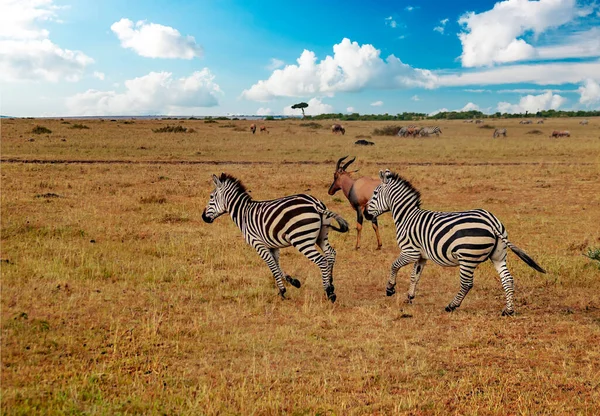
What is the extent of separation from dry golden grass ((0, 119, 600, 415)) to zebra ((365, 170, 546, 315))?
52 centimetres

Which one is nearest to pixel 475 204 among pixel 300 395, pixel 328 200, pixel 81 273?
pixel 328 200

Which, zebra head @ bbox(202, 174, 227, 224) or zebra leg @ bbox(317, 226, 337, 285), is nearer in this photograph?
zebra leg @ bbox(317, 226, 337, 285)

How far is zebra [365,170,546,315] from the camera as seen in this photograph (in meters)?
7.24

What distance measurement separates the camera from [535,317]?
7602 mm

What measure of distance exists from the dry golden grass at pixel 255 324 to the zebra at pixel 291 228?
504mm

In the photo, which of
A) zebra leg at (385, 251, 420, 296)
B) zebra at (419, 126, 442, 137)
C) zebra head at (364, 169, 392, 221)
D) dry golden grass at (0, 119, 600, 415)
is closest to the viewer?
dry golden grass at (0, 119, 600, 415)

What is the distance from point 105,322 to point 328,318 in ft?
9.51

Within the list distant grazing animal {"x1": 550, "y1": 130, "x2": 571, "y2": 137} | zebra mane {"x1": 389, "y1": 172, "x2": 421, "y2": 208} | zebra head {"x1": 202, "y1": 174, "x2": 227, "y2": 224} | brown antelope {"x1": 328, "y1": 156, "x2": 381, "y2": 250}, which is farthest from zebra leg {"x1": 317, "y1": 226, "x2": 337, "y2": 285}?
distant grazing animal {"x1": 550, "y1": 130, "x2": 571, "y2": 137}

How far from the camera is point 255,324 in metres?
7.23

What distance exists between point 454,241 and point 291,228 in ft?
7.58

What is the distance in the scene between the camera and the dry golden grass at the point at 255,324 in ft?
16.9

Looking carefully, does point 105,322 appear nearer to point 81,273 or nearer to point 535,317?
point 81,273

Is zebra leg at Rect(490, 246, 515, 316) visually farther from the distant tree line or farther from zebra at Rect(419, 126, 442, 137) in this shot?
the distant tree line

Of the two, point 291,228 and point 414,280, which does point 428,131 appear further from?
point 291,228
